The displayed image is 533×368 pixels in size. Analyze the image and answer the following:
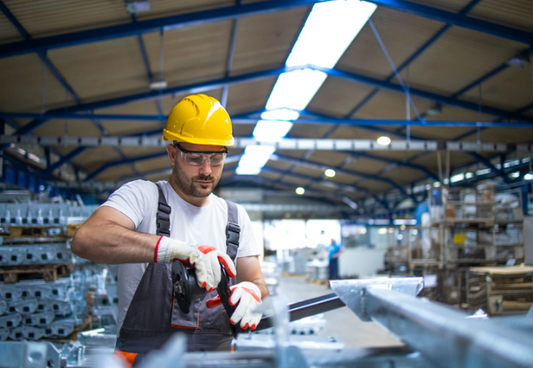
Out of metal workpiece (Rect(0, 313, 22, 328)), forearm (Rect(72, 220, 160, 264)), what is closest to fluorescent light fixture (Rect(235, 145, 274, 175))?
metal workpiece (Rect(0, 313, 22, 328))

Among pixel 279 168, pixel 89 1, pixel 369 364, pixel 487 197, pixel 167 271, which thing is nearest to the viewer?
pixel 369 364

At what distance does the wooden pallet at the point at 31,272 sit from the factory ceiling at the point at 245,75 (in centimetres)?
384

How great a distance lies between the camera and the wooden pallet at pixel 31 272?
5.25 metres

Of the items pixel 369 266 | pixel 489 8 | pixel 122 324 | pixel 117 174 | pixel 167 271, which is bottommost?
pixel 369 266

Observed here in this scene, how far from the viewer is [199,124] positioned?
85.0 inches

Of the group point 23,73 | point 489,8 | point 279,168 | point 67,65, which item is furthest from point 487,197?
point 279,168

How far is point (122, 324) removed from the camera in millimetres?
2027

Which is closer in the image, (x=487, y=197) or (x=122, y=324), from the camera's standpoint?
(x=122, y=324)

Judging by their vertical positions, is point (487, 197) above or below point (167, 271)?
Answer: above

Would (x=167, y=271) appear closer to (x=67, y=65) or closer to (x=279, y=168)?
(x=67, y=65)

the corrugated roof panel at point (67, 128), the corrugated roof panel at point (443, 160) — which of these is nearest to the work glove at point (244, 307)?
the corrugated roof panel at point (67, 128)

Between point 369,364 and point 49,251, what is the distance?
5.24 meters

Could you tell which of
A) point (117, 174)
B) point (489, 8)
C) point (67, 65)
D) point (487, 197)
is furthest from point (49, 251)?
point (117, 174)

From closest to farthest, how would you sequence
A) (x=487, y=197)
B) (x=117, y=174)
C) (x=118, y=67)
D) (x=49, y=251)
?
(x=49, y=251) → (x=118, y=67) → (x=487, y=197) → (x=117, y=174)
